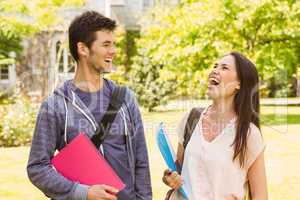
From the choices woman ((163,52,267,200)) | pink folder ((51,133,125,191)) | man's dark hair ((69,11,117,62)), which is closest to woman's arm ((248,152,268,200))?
woman ((163,52,267,200))

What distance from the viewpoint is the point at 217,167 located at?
327cm

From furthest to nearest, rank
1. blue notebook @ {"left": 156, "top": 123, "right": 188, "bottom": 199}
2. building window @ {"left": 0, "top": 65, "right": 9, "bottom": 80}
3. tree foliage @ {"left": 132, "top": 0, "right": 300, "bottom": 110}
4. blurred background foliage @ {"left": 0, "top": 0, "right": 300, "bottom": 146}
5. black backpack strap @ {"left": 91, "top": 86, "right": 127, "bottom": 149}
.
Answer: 1. building window @ {"left": 0, "top": 65, "right": 9, "bottom": 80}
2. tree foliage @ {"left": 132, "top": 0, "right": 300, "bottom": 110}
3. blurred background foliage @ {"left": 0, "top": 0, "right": 300, "bottom": 146}
4. blue notebook @ {"left": 156, "top": 123, "right": 188, "bottom": 199}
5. black backpack strap @ {"left": 91, "top": 86, "right": 127, "bottom": 149}

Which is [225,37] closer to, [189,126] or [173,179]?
[189,126]

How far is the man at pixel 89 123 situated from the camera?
278 centimetres

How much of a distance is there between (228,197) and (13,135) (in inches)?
373

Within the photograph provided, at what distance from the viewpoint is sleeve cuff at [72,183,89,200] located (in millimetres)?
2727

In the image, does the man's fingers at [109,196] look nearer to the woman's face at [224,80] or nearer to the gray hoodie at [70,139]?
the gray hoodie at [70,139]

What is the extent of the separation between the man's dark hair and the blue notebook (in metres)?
0.65

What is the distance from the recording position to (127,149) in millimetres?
2947

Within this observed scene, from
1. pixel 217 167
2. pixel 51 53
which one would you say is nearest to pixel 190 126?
pixel 217 167

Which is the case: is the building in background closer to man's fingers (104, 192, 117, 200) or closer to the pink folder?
the pink folder

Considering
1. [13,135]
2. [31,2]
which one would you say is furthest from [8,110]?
[31,2]

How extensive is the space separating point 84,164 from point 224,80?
1.06 meters

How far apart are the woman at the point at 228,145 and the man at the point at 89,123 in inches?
14.4
